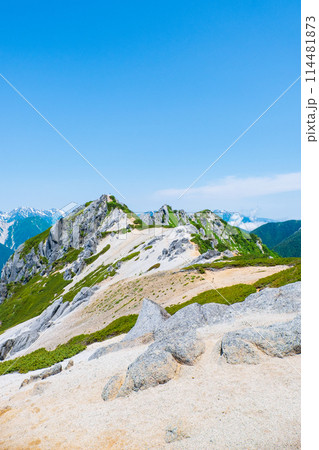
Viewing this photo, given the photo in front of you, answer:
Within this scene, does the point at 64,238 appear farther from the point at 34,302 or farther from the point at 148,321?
the point at 148,321

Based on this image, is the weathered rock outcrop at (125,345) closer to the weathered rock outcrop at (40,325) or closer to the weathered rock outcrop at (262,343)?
the weathered rock outcrop at (262,343)

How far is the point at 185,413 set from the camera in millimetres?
13320

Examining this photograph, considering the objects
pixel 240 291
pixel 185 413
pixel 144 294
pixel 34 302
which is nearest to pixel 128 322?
pixel 144 294

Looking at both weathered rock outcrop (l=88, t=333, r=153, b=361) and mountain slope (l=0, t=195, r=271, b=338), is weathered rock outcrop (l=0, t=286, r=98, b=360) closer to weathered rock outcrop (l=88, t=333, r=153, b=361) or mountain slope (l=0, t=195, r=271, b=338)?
mountain slope (l=0, t=195, r=271, b=338)

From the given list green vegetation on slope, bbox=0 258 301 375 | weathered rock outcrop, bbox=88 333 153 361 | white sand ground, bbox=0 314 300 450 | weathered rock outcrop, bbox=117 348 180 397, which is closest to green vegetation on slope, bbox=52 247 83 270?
green vegetation on slope, bbox=0 258 301 375

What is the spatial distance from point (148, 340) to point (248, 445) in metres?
16.6

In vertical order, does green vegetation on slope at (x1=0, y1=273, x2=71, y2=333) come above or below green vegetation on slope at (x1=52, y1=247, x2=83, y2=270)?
below

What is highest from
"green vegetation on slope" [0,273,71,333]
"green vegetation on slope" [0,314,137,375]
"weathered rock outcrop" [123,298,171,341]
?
"weathered rock outcrop" [123,298,171,341]

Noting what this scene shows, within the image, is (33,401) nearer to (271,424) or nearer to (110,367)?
(110,367)

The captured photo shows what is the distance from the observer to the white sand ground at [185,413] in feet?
36.9

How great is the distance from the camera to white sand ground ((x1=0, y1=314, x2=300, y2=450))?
11.2 m

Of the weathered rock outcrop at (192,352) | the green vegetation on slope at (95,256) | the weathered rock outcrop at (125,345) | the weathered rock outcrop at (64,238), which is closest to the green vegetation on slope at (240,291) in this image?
the weathered rock outcrop at (125,345)

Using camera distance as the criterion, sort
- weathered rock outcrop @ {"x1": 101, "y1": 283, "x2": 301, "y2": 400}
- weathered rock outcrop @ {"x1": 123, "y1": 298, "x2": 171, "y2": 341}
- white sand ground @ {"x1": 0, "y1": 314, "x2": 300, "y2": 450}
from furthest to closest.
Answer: weathered rock outcrop @ {"x1": 123, "y1": 298, "x2": 171, "y2": 341} → weathered rock outcrop @ {"x1": 101, "y1": 283, "x2": 301, "y2": 400} → white sand ground @ {"x1": 0, "y1": 314, "x2": 300, "y2": 450}
